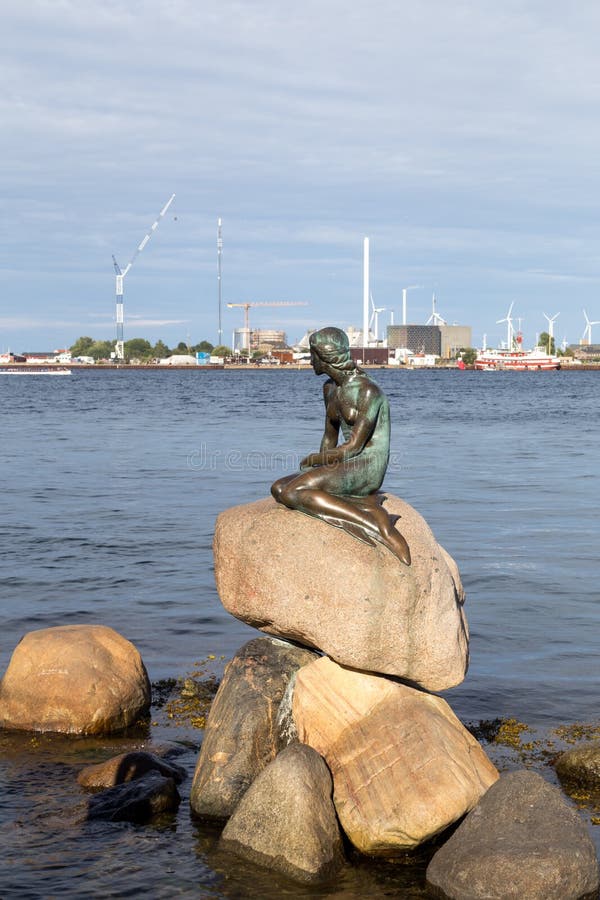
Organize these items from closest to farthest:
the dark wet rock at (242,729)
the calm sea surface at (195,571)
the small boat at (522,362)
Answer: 1. the calm sea surface at (195,571)
2. the dark wet rock at (242,729)
3. the small boat at (522,362)

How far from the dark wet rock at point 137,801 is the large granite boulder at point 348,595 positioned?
1549 millimetres

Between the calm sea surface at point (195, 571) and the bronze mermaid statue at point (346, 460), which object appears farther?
the bronze mermaid statue at point (346, 460)

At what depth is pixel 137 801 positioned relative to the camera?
29.2 ft

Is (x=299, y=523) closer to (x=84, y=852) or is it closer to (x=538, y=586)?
(x=84, y=852)

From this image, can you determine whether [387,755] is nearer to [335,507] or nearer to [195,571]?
[335,507]

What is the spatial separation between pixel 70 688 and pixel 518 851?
4.90m

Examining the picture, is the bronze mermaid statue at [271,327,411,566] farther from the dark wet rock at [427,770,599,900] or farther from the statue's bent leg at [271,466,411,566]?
the dark wet rock at [427,770,599,900]

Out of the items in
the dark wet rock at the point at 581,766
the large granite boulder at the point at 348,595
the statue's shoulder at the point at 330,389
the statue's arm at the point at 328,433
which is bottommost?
the dark wet rock at the point at 581,766

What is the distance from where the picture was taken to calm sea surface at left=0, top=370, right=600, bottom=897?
8305mm

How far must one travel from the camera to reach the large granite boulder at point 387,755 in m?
8.41

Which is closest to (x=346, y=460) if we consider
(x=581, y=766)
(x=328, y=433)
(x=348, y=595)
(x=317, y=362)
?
(x=328, y=433)
